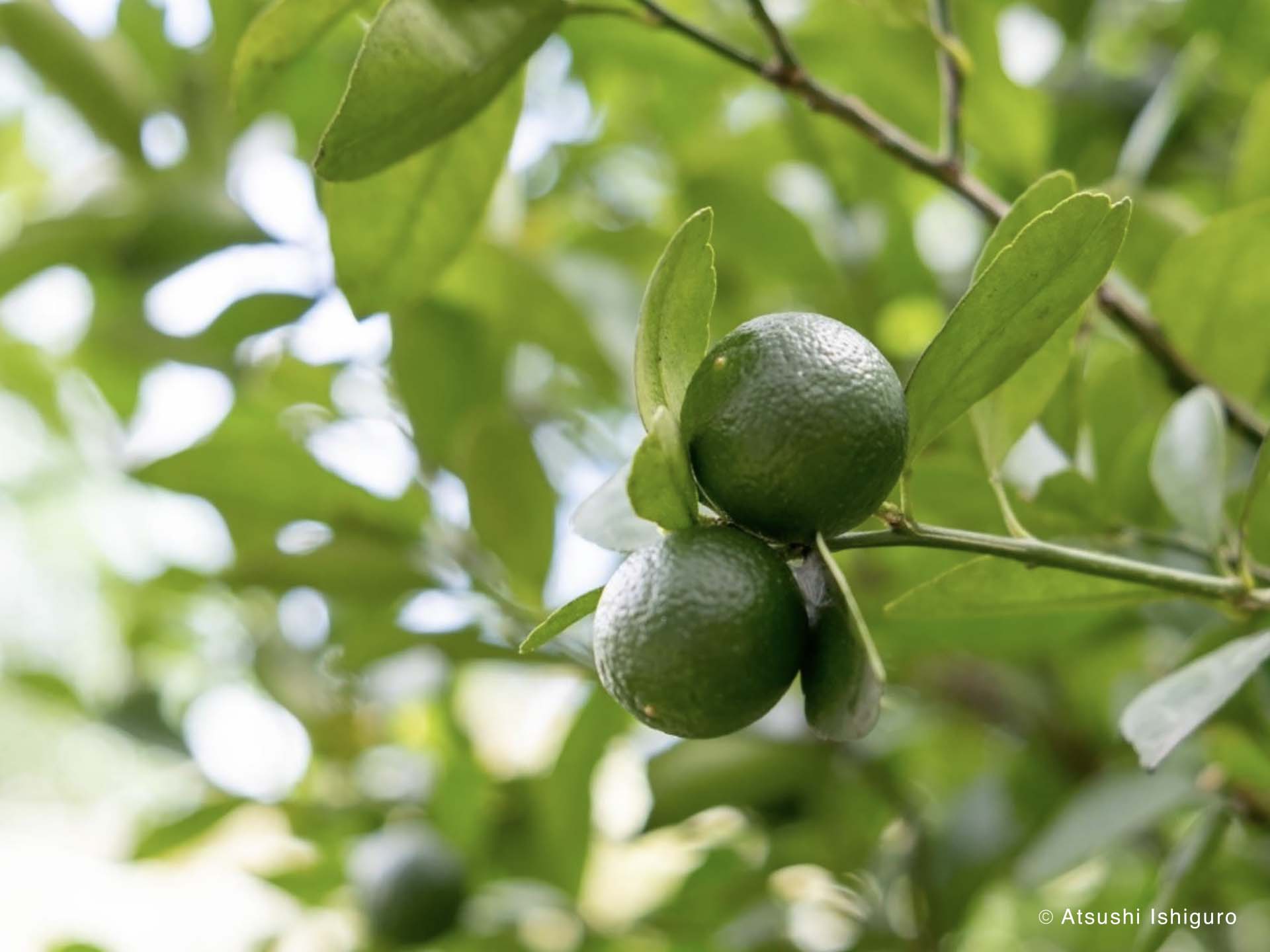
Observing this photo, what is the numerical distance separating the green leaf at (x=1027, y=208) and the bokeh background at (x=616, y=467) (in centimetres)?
22

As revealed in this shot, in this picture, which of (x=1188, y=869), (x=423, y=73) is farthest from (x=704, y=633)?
(x=1188, y=869)

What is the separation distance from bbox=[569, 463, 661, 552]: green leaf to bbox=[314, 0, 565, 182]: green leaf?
0.60 ft

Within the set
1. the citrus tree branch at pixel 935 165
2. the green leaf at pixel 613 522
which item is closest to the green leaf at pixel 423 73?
the citrus tree branch at pixel 935 165

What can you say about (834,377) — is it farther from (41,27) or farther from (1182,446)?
(41,27)

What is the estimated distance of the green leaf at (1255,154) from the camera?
849 mm

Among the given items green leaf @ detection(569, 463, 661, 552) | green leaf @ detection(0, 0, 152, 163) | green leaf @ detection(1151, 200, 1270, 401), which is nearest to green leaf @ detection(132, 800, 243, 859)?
green leaf @ detection(0, 0, 152, 163)

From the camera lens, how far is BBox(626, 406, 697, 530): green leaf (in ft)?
1.42

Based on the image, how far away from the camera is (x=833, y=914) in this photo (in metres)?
1.28

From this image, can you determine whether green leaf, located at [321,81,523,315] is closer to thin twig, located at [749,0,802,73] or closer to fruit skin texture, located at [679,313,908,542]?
thin twig, located at [749,0,802,73]

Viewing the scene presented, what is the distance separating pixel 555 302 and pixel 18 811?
4.38 meters

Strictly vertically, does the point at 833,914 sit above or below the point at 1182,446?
below

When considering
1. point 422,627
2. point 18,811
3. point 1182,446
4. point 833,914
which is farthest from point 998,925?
point 18,811

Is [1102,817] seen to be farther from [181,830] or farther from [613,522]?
[181,830]

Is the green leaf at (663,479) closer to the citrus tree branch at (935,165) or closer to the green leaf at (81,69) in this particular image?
the citrus tree branch at (935,165)
